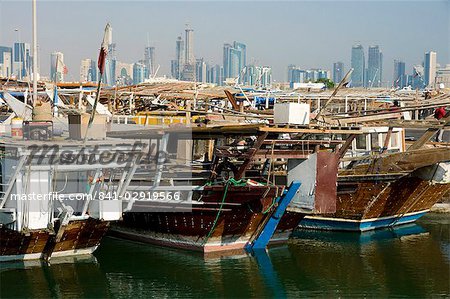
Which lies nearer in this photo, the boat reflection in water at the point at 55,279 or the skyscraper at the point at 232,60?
the boat reflection in water at the point at 55,279

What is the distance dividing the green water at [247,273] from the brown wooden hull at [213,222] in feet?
1.10

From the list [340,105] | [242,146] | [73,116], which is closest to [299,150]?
[242,146]

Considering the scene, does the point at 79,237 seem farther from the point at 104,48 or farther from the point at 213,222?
the point at 104,48

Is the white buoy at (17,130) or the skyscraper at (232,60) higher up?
the skyscraper at (232,60)

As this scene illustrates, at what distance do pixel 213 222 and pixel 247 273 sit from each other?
1.48m

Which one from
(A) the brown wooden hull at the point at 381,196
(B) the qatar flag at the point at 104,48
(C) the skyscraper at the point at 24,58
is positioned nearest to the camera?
(B) the qatar flag at the point at 104,48

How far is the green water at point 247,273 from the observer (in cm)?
1454

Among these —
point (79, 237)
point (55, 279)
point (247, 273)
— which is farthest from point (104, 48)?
point (247, 273)

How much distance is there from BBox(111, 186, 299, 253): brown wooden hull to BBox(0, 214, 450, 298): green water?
33 cm

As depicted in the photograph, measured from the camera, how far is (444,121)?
18719 millimetres

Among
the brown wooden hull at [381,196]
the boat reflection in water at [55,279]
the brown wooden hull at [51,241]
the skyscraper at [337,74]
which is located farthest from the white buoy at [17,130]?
the skyscraper at [337,74]

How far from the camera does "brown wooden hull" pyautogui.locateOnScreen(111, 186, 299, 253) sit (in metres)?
16.0

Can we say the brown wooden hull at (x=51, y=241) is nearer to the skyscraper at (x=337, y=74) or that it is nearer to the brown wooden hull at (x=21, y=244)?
the brown wooden hull at (x=21, y=244)

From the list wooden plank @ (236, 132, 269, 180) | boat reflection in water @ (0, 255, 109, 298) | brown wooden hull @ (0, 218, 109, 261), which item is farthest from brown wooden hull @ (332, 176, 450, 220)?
boat reflection in water @ (0, 255, 109, 298)
